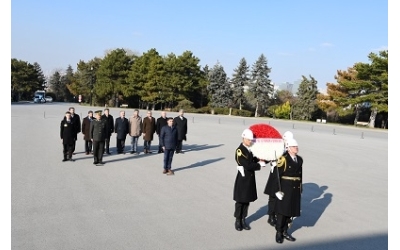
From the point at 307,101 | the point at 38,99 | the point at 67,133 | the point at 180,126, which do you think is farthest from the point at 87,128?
the point at 38,99

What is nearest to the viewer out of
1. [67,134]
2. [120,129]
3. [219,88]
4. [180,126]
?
[67,134]

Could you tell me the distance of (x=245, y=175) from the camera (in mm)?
6543

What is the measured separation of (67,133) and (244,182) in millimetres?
7747

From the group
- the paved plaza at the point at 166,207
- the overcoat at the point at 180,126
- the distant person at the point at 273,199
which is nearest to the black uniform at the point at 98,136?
the paved plaza at the point at 166,207

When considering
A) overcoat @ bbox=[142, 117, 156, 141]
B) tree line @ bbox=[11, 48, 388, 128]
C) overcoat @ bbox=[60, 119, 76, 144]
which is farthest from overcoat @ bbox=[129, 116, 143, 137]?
tree line @ bbox=[11, 48, 388, 128]

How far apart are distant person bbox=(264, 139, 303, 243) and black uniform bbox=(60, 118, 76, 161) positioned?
823 centimetres

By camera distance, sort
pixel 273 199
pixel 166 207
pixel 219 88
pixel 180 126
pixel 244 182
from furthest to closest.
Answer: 1. pixel 219 88
2. pixel 180 126
3. pixel 166 207
4. pixel 273 199
5. pixel 244 182

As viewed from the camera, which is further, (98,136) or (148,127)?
(148,127)

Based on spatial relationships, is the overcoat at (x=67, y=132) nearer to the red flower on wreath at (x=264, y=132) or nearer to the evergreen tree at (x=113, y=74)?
the red flower on wreath at (x=264, y=132)

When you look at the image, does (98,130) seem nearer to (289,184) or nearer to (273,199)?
(273,199)

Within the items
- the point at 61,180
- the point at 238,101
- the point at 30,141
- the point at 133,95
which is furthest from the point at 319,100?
the point at 61,180

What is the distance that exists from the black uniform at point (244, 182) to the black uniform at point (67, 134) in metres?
7.57

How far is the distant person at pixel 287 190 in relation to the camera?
6.14m

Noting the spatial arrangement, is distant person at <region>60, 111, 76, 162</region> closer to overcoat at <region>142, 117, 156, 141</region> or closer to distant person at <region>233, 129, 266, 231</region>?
overcoat at <region>142, 117, 156, 141</region>
